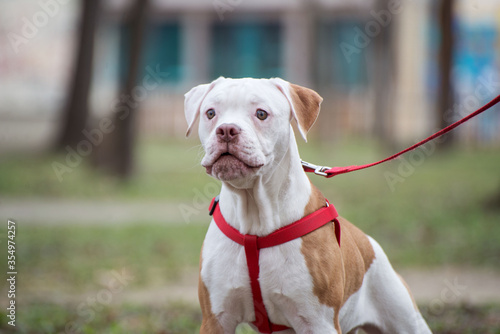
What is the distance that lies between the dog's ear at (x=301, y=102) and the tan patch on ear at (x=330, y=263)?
1.30 ft

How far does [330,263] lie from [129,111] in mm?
10912

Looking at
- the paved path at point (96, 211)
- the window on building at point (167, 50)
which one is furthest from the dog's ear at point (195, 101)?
the window on building at point (167, 50)

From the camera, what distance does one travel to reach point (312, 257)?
3.40 m

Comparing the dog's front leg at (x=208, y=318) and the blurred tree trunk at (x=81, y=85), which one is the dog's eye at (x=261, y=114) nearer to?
the dog's front leg at (x=208, y=318)

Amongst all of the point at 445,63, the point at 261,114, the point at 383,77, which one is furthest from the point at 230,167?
the point at 383,77

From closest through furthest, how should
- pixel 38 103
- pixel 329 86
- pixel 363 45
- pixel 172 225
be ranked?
1. pixel 172 225
2. pixel 329 86
3. pixel 363 45
4. pixel 38 103

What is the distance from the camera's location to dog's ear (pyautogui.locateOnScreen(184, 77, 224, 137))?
3.51 metres

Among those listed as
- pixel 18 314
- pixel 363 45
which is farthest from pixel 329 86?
pixel 18 314

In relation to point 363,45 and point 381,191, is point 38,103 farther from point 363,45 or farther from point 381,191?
point 381,191

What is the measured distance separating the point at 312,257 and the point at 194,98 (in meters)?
1.04

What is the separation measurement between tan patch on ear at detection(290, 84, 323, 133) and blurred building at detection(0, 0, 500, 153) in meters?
17.2

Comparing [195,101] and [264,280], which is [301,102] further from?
[264,280]

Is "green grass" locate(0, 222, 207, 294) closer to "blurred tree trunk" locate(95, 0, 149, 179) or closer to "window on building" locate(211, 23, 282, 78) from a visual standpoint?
"blurred tree trunk" locate(95, 0, 149, 179)

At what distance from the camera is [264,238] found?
11.3 ft
